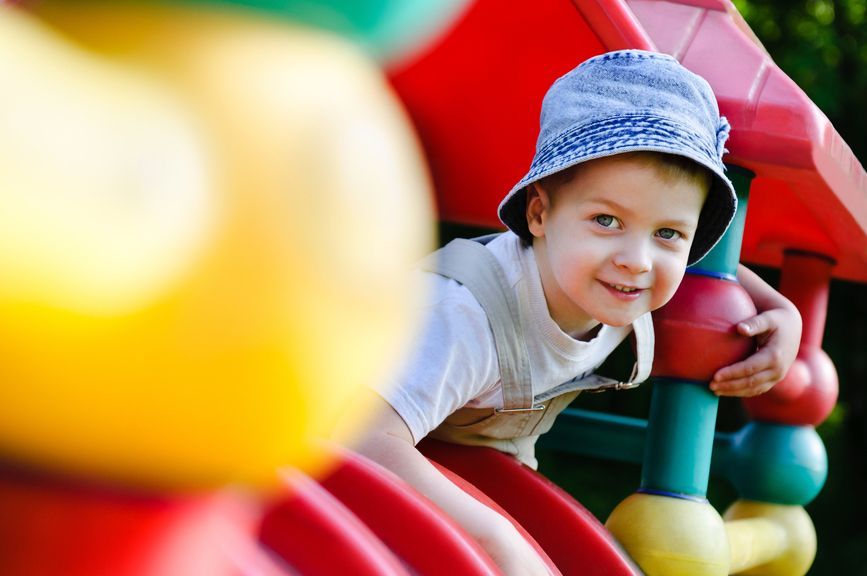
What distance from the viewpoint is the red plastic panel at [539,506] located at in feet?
4.35

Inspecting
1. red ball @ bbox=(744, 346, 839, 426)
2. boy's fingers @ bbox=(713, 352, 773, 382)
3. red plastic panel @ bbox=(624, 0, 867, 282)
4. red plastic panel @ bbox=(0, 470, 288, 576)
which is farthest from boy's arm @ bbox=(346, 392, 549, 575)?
red ball @ bbox=(744, 346, 839, 426)

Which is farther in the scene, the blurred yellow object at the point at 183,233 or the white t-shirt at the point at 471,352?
the white t-shirt at the point at 471,352

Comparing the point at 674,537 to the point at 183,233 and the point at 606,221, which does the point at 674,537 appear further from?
the point at 183,233

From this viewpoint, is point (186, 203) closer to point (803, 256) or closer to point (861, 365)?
point (803, 256)

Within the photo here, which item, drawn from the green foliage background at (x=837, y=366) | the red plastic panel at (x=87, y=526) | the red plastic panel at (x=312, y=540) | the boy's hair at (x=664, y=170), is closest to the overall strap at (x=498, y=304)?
the boy's hair at (x=664, y=170)

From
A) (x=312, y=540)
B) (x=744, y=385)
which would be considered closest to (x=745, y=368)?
(x=744, y=385)

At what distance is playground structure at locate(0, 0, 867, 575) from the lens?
300mm

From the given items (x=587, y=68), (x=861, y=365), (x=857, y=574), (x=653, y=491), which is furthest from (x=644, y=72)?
A: (x=861, y=365)

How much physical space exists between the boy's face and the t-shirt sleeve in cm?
10

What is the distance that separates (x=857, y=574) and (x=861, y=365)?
0.87 meters

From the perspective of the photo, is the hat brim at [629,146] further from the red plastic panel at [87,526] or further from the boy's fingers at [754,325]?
the red plastic panel at [87,526]

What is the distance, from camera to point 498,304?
123 centimetres

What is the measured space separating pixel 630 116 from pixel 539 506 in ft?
1.61

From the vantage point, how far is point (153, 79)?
0.28 metres
